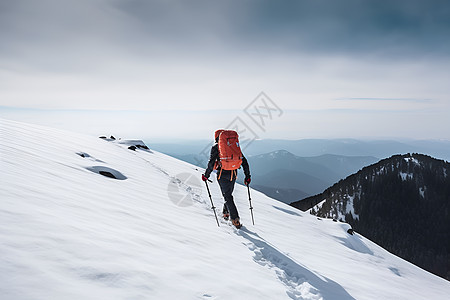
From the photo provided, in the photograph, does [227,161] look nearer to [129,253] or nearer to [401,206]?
[129,253]

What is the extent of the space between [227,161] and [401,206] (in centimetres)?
15667

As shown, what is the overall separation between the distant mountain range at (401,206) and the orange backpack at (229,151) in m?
116

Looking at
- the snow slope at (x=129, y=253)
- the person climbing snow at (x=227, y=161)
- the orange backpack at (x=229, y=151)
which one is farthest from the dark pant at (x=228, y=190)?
the snow slope at (x=129, y=253)

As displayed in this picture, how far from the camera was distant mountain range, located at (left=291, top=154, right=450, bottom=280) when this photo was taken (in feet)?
350

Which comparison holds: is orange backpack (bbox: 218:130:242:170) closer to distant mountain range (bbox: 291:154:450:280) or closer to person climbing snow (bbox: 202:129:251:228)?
person climbing snow (bbox: 202:129:251:228)

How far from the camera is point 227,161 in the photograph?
7398 millimetres

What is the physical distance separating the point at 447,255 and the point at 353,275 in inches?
6082

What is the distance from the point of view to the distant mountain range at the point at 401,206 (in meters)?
107

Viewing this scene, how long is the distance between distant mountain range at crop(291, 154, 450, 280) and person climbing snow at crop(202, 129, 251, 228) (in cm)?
11528

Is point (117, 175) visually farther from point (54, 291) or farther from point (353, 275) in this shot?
point (353, 275)

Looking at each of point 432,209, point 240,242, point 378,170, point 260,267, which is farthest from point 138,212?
point 432,209

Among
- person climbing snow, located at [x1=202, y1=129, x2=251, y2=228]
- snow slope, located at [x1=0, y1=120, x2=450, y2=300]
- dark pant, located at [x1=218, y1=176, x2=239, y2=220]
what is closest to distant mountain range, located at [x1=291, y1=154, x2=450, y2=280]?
dark pant, located at [x1=218, y1=176, x2=239, y2=220]

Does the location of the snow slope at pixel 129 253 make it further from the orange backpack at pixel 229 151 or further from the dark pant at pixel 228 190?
the orange backpack at pixel 229 151

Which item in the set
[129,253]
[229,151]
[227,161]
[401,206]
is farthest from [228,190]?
[401,206]
